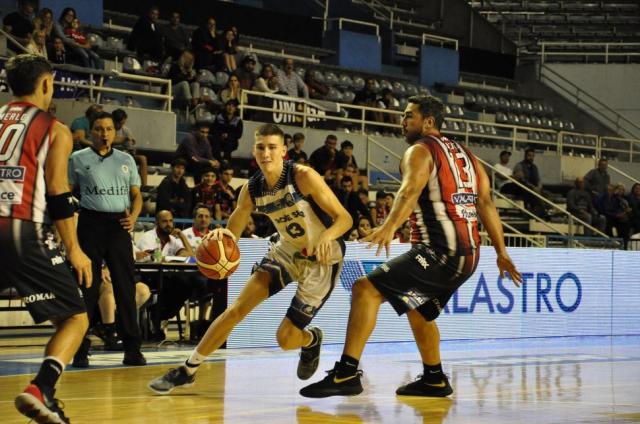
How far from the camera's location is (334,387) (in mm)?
7762

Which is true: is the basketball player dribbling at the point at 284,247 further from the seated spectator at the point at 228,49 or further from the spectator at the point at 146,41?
the seated spectator at the point at 228,49

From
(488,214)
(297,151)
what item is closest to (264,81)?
(297,151)

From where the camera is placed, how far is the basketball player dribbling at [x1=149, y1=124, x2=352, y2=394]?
26.0ft

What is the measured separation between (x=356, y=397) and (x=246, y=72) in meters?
13.6

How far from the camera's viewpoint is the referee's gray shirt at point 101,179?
9789mm

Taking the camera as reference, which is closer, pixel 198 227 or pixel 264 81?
pixel 198 227

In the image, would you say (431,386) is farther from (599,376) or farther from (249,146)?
(249,146)

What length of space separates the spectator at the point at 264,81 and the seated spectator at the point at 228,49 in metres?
0.59

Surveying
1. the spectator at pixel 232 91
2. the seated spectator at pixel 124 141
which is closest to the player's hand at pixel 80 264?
the seated spectator at pixel 124 141

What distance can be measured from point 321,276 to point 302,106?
13.4 m

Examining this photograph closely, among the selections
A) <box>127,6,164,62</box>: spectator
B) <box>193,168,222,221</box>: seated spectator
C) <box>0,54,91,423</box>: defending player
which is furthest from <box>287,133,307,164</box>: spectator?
<box>0,54,91,423</box>: defending player

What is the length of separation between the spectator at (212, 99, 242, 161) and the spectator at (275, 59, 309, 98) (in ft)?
11.1

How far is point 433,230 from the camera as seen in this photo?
8039 millimetres

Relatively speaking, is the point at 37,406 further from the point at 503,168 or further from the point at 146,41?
the point at 503,168
